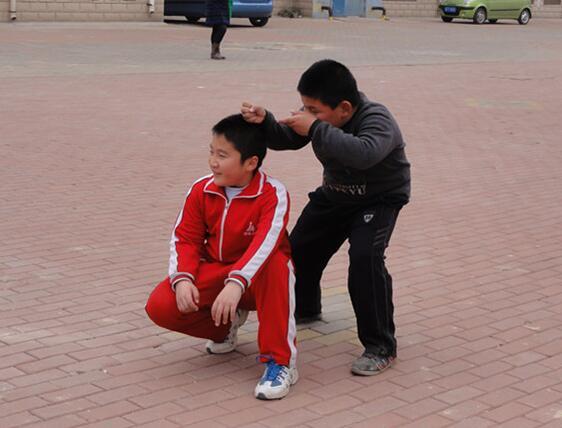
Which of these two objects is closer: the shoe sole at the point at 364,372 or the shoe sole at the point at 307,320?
the shoe sole at the point at 364,372

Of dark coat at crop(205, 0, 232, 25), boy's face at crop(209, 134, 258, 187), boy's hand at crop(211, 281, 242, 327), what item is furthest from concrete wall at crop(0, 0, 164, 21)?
boy's hand at crop(211, 281, 242, 327)

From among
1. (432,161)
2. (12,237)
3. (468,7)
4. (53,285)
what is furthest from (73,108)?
(468,7)

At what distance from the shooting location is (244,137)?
14.9ft

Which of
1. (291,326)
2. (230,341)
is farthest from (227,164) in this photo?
(230,341)

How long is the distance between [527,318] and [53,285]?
2.41 meters

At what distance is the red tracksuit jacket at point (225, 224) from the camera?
450 centimetres

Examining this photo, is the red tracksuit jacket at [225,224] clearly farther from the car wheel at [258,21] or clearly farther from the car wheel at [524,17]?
the car wheel at [524,17]

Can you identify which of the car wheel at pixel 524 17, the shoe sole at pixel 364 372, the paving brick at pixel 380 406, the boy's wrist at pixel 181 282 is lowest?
the car wheel at pixel 524 17

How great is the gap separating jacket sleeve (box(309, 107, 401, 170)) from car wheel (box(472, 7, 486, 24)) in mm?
31387

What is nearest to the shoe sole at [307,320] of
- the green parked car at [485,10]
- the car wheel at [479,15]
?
the green parked car at [485,10]

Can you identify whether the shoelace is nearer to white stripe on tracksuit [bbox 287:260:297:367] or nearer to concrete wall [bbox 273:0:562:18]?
white stripe on tracksuit [bbox 287:260:297:367]

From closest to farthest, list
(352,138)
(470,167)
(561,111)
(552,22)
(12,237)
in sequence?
1. (352,138)
2. (12,237)
3. (470,167)
4. (561,111)
5. (552,22)

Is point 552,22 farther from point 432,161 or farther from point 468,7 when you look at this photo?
point 432,161

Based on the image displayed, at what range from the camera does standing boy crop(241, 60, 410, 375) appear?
4.43 metres
